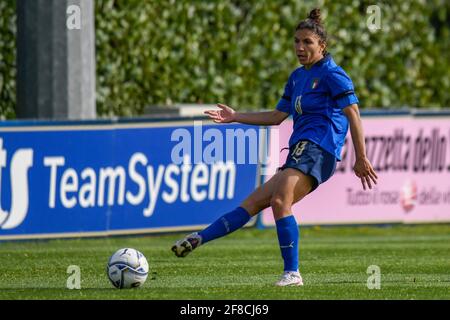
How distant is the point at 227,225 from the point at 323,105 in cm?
120

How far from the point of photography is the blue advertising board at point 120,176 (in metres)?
16.3

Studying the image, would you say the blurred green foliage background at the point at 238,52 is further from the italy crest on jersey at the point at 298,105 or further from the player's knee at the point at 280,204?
the player's knee at the point at 280,204

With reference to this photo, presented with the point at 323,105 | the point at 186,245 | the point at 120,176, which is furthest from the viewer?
the point at 120,176

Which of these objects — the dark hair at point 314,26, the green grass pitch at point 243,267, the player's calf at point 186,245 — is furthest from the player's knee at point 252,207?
the dark hair at point 314,26

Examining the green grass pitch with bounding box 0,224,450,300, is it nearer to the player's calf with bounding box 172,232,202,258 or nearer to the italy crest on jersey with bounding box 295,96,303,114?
the player's calf with bounding box 172,232,202,258

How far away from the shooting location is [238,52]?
2273 cm

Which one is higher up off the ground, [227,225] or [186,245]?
[227,225]

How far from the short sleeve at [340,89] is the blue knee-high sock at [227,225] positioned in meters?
1.15

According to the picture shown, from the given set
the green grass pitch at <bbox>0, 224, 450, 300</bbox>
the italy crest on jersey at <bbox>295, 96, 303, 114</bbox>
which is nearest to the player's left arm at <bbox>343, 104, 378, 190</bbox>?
the italy crest on jersey at <bbox>295, 96, 303, 114</bbox>

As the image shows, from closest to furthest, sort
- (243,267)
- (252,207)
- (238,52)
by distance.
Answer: (252,207) → (243,267) → (238,52)

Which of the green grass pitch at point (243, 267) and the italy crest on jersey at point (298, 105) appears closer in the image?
the green grass pitch at point (243, 267)

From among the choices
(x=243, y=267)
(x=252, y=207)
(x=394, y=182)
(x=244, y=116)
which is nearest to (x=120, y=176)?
(x=243, y=267)

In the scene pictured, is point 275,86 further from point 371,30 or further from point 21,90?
point 21,90

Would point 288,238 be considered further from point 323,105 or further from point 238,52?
point 238,52
